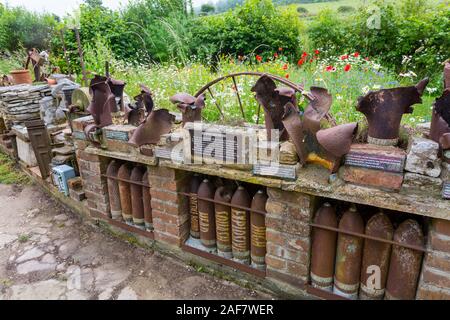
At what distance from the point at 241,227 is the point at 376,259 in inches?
35.7

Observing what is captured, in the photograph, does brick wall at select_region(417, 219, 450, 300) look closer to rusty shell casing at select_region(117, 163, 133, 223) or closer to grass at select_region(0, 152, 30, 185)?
rusty shell casing at select_region(117, 163, 133, 223)

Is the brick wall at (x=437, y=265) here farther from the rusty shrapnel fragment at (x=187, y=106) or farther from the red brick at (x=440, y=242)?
the rusty shrapnel fragment at (x=187, y=106)

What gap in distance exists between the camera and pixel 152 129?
243 cm

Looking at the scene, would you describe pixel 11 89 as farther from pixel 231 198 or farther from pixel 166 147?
pixel 231 198

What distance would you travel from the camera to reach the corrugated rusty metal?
3.96 meters

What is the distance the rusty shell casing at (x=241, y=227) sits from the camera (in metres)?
2.29

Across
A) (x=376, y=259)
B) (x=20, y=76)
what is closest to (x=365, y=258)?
(x=376, y=259)

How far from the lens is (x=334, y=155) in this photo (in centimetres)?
175

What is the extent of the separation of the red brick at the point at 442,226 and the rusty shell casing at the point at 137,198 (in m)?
2.10

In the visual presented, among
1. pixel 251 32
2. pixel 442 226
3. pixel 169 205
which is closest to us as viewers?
pixel 442 226

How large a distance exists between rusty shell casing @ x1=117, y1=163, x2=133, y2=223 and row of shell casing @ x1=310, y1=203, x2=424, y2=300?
1.69 m

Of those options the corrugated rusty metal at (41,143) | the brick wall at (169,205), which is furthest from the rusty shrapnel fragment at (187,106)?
the corrugated rusty metal at (41,143)

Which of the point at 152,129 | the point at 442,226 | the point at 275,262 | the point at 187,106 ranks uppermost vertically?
the point at 187,106

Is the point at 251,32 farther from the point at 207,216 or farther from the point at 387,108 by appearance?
the point at 387,108
